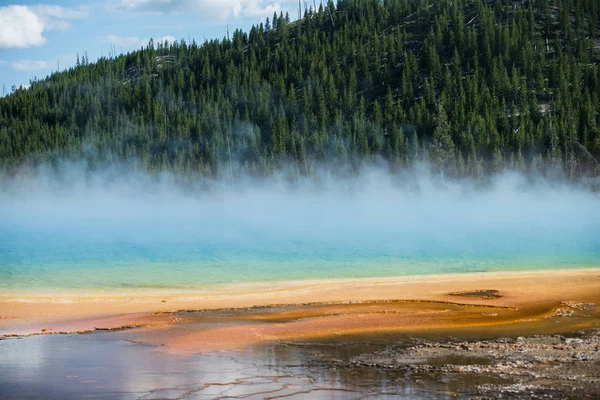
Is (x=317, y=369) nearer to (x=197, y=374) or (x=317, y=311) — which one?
(x=197, y=374)

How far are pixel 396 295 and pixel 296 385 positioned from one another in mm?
8401

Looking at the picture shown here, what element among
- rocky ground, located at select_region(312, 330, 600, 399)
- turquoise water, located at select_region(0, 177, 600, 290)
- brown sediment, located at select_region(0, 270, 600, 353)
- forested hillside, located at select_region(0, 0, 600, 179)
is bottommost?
rocky ground, located at select_region(312, 330, 600, 399)

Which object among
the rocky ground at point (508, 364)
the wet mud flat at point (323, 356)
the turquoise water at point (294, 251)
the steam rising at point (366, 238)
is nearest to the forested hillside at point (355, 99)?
the steam rising at point (366, 238)

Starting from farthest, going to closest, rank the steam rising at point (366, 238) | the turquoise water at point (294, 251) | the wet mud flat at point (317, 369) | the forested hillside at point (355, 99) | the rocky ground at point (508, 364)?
the forested hillside at point (355, 99) → the steam rising at point (366, 238) → the turquoise water at point (294, 251) → the wet mud flat at point (317, 369) → the rocky ground at point (508, 364)

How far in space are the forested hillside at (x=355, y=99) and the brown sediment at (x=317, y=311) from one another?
68.4 m

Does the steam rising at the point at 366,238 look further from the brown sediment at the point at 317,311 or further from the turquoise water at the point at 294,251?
the brown sediment at the point at 317,311

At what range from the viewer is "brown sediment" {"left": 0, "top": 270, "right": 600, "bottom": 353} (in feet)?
40.8

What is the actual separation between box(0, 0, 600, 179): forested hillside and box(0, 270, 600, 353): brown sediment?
68.4 meters

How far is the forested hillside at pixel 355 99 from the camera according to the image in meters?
90.9

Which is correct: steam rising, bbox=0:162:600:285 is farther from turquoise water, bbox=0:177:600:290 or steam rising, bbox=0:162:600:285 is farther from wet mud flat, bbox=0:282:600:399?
wet mud flat, bbox=0:282:600:399

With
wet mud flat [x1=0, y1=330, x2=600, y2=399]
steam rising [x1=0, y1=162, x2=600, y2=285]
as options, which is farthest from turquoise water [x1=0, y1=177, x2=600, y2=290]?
wet mud flat [x1=0, y1=330, x2=600, y2=399]

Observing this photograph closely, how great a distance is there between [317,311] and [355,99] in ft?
333

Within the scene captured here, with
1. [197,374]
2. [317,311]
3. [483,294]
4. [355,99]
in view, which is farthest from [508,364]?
[355,99]

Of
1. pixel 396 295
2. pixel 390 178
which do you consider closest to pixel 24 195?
pixel 390 178
